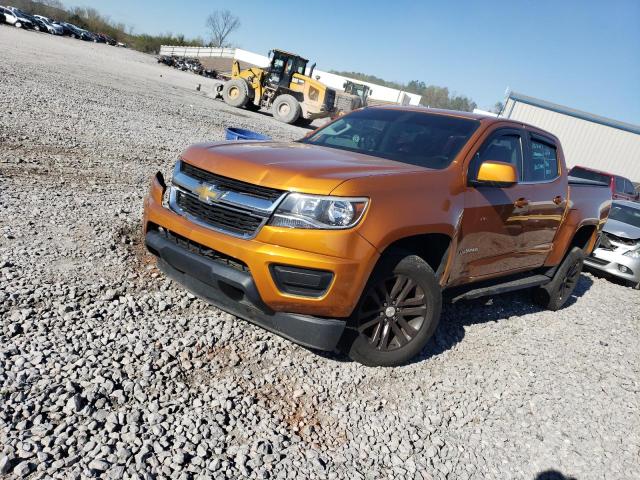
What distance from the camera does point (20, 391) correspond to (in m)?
2.47

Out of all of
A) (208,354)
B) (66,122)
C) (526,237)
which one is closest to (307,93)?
(66,122)

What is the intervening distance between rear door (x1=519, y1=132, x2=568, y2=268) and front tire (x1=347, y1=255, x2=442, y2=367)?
1.56 m

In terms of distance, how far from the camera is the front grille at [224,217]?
115 inches

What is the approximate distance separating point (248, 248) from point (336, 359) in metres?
1.20

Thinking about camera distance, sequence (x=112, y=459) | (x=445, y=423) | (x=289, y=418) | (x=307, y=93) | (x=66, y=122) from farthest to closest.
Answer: (x=307, y=93)
(x=66, y=122)
(x=445, y=423)
(x=289, y=418)
(x=112, y=459)

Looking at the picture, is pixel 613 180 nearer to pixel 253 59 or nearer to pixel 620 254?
pixel 620 254

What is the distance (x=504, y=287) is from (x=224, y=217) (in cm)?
275

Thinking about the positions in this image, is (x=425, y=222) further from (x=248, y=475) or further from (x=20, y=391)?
(x=20, y=391)

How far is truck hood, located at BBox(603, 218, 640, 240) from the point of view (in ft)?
26.1

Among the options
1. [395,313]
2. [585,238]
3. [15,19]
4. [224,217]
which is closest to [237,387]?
[224,217]

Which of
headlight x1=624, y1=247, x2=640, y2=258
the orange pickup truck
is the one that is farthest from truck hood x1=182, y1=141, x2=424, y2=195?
headlight x1=624, y1=247, x2=640, y2=258

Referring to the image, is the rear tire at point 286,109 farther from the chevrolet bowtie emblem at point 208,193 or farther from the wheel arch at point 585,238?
the chevrolet bowtie emblem at point 208,193

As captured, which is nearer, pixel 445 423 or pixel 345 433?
pixel 345 433

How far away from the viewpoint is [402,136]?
4.11 metres
